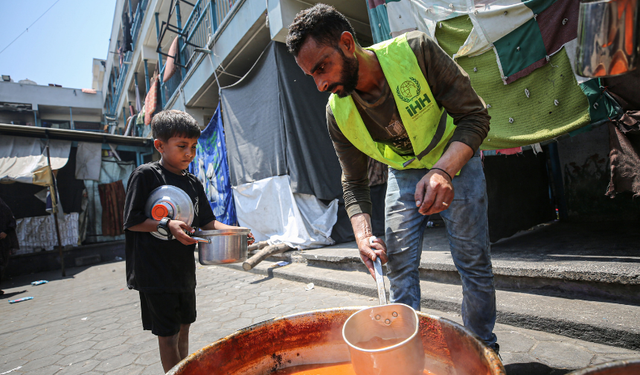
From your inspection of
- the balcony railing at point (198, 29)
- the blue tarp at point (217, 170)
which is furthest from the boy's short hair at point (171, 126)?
the balcony railing at point (198, 29)

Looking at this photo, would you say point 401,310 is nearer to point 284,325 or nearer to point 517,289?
point 284,325

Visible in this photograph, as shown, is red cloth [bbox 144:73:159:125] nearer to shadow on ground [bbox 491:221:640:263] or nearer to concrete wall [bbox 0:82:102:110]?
shadow on ground [bbox 491:221:640:263]

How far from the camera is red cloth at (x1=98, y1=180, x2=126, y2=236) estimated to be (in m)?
9.75

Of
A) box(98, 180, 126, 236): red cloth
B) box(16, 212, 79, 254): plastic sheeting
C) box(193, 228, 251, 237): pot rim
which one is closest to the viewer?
box(193, 228, 251, 237): pot rim

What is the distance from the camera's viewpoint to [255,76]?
19.4ft

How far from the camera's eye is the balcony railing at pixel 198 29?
6.89m

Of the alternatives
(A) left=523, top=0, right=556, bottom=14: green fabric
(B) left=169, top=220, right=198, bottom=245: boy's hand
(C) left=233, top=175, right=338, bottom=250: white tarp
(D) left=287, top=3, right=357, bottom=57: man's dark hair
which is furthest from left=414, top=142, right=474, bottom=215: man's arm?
(C) left=233, top=175, right=338, bottom=250: white tarp

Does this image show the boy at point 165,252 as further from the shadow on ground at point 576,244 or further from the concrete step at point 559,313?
the shadow on ground at point 576,244

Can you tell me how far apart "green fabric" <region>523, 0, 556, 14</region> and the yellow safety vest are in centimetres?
198

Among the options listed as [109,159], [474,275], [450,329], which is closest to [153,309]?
[450,329]

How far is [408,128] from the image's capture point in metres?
1.40

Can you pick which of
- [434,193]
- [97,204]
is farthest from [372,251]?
[97,204]

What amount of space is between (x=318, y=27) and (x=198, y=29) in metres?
8.41

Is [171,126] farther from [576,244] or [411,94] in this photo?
[576,244]
